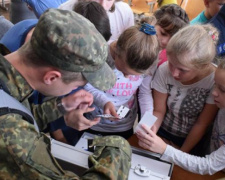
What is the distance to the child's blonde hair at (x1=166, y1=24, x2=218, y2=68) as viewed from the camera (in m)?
1.36

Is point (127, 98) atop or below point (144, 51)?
below

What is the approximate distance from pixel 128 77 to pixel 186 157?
572 mm

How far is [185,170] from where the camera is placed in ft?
4.44

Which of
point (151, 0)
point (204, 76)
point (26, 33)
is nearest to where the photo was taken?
point (26, 33)

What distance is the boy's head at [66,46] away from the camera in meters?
0.76

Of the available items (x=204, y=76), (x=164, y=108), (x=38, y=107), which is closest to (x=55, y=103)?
(x=38, y=107)

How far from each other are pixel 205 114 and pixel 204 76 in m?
0.23

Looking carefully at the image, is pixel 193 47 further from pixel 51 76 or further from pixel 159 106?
pixel 51 76

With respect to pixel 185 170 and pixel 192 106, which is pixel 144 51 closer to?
pixel 192 106

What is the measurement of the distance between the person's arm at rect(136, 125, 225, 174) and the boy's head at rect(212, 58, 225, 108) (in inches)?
9.3

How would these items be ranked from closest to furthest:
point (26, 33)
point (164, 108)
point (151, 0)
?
point (26, 33) → point (164, 108) → point (151, 0)

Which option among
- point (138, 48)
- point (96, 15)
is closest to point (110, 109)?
point (138, 48)

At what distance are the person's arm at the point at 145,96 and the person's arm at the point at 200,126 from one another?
0.95 ft

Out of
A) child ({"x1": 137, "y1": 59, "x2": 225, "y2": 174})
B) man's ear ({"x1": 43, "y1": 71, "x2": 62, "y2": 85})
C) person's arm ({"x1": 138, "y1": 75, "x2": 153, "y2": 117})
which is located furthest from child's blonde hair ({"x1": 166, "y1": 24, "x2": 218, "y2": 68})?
man's ear ({"x1": 43, "y1": 71, "x2": 62, "y2": 85})
